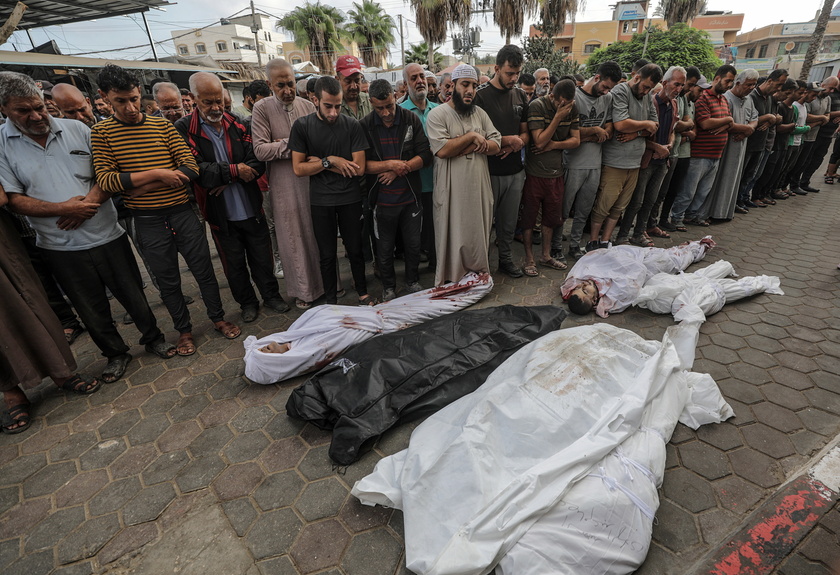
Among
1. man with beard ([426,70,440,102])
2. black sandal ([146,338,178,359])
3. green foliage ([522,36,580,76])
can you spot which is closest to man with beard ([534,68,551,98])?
man with beard ([426,70,440,102])

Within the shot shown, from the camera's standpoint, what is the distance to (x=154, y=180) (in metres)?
2.92

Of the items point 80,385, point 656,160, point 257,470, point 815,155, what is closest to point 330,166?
point 257,470

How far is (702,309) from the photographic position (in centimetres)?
350

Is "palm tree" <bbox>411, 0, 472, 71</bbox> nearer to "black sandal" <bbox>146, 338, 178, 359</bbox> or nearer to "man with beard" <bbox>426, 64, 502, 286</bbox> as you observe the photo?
"man with beard" <bbox>426, 64, 502, 286</bbox>

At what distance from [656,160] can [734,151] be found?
6.45 ft

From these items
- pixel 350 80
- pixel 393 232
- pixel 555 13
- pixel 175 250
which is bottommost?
pixel 393 232

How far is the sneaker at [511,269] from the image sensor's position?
4.51m

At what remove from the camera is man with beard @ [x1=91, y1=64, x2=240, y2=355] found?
279 centimetres

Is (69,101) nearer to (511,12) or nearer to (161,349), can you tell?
(161,349)

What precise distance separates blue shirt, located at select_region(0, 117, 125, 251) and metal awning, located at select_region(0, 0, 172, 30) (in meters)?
13.9

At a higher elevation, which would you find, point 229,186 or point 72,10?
point 72,10

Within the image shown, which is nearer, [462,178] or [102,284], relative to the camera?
[102,284]

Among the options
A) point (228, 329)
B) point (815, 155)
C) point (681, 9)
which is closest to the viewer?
point (228, 329)

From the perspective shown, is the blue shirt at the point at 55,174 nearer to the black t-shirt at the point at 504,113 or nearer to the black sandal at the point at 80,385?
the black sandal at the point at 80,385
